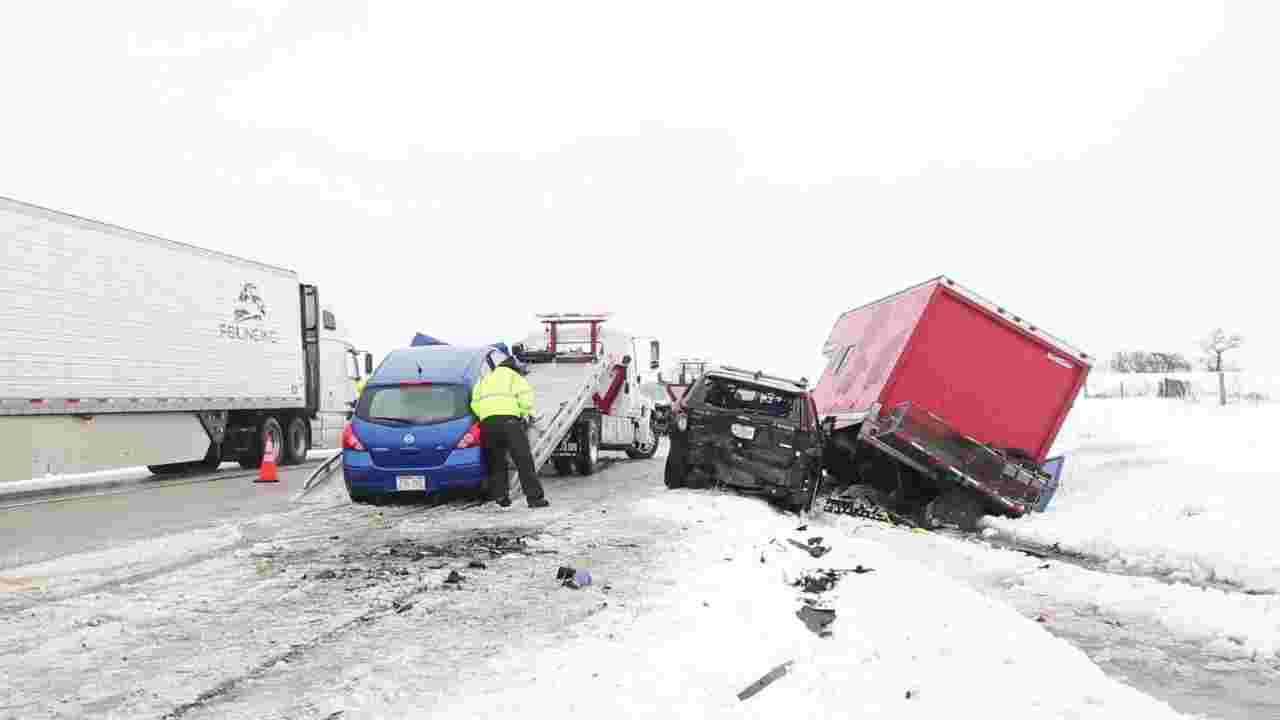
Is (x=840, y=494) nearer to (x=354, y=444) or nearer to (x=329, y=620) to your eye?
(x=354, y=444)

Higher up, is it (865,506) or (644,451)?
(865,506)

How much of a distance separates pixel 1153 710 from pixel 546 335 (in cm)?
1708

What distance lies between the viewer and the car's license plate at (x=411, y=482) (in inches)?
417

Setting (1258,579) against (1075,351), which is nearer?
(1258,579)

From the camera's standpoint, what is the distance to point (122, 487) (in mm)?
16359

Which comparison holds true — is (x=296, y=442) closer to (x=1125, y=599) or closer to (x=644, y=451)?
(x=644, y=451)

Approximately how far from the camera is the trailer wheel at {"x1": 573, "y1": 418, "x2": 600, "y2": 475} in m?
15.8

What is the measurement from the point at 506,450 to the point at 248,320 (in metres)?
11.6

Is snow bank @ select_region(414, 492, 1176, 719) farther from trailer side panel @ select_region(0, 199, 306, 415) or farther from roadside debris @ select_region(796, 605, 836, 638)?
trailer side panel @ select_region(0, 199, 306, 415)

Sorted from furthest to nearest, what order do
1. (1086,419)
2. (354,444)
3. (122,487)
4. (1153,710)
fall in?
(1086,419)
(122,487)
(354,444)
(1153,710)

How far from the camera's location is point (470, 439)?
35.1ft

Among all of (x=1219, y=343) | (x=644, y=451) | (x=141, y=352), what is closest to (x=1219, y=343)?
(x=1219, y=343)

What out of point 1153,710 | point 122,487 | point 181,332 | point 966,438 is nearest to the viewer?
point 1153,710

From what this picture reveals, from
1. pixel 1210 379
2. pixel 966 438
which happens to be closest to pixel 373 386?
pixel 966 438
